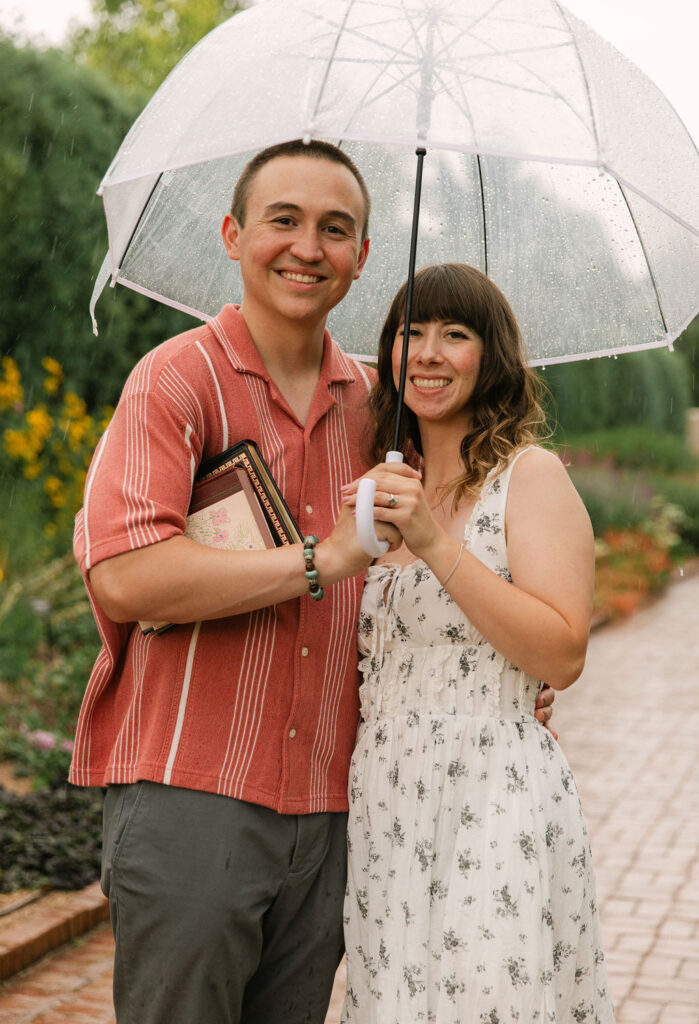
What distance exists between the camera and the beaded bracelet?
7.32 ft

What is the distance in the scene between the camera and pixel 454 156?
3172 millimetres

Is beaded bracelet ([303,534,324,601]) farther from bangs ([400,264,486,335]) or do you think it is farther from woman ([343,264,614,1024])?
bangs ([400,264,486,335])

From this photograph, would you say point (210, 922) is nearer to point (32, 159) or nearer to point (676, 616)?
point (32, 159)

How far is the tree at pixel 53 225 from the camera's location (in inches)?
326

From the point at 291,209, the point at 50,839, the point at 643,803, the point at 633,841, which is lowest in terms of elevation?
the point at 633,841

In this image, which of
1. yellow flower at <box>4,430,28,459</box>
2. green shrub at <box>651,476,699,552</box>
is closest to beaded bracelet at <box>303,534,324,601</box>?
yellow flower at <box>4,430,28,459</box>

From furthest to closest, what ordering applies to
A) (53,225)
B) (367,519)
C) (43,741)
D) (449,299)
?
1. (53,225)
2. (43,741)
3. (449,299)
4. (367,519)

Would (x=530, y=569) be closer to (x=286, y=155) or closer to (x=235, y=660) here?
(x=235, y=660)

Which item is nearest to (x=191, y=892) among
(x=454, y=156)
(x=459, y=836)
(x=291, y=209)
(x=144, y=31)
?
(x=459, y=836)

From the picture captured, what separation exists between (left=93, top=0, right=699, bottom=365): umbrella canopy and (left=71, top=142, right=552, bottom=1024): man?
0.25 metres

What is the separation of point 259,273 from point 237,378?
0.78 ft

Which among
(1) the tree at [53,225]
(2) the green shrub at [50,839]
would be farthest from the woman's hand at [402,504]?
(1) the tree at [53,225]

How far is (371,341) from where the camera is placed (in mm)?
3363

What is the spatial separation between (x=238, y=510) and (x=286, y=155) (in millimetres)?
796
